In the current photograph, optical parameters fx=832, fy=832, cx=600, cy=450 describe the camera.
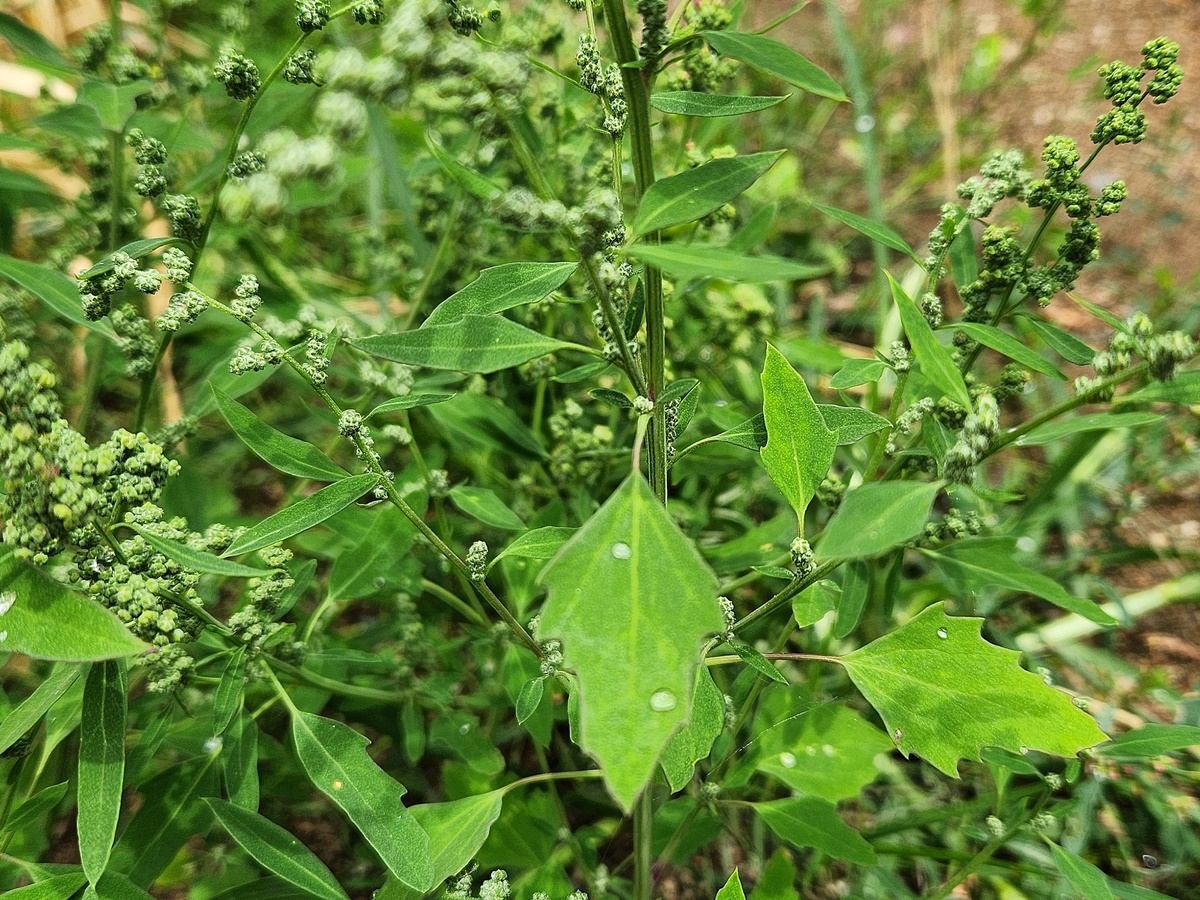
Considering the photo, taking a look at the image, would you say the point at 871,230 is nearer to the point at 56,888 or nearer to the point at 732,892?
the point at 732,892

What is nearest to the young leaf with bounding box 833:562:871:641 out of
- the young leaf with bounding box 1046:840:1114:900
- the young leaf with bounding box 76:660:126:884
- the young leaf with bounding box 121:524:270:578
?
the young leaf with bounding box 1046:840:1114:900

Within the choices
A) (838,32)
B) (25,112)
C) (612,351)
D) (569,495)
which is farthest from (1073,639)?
(25,112)

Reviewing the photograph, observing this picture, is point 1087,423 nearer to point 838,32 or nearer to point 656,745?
point 656,745

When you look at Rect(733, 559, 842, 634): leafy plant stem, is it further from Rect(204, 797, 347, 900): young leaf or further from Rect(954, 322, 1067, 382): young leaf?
Rect(204, 797, 347, 900): young leaf

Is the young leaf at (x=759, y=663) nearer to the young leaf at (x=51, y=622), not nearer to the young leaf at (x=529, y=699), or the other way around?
the young leaf at (x=529, y=699)

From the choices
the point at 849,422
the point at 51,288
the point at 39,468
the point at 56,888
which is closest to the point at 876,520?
the point at 849,422
